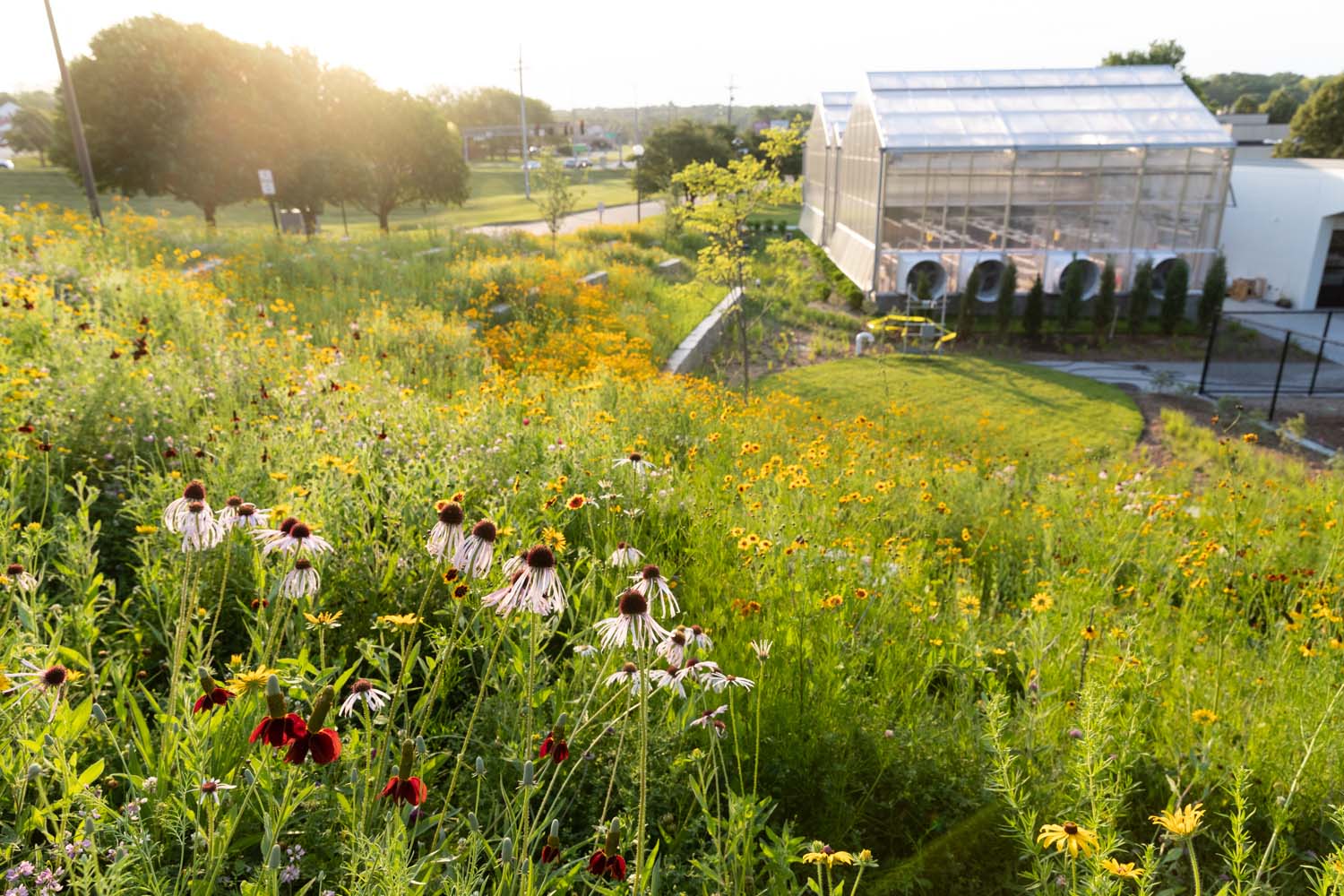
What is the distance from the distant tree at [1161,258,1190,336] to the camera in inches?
650

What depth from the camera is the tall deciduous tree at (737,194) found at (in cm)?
1237

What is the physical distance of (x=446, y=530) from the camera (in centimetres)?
163

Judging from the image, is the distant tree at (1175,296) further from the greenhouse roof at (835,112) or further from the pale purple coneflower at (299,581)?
the pale purple coneflower at (299,581)

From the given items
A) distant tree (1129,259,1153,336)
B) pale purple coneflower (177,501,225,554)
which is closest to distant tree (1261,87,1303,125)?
distant tree (1129,259,1153,336)

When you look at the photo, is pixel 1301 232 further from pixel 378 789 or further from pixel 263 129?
pixel 263 129

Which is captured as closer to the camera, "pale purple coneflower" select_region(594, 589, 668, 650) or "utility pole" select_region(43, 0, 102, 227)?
"pale purple coneflower" select_region(594, 589, 668, 650)

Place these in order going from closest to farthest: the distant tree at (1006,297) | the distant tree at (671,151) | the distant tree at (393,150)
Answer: the distant tree at (1006,297), the distant tree at (393,150), the distant tree at (671,151)

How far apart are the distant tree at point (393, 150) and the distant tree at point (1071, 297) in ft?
66.5

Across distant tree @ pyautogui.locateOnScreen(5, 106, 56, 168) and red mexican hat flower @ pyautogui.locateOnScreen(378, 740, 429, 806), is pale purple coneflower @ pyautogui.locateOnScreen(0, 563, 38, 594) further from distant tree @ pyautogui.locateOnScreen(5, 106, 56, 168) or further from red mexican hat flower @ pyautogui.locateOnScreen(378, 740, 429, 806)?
distant tree @ pyautogui.locateOnScreen(5, 106, 56, 168)

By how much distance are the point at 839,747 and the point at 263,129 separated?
26.3m

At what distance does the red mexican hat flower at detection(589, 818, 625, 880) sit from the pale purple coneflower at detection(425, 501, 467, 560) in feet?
1.99

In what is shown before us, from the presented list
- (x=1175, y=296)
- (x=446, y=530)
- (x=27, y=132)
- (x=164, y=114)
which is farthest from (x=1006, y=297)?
(x=27, y=132)

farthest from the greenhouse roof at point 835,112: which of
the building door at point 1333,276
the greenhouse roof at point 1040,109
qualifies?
the building door at point 1333,276

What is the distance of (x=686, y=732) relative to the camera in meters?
2.44
